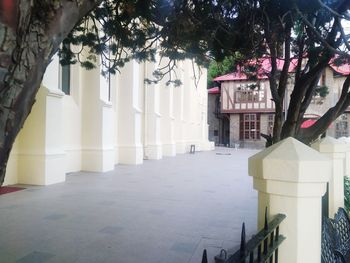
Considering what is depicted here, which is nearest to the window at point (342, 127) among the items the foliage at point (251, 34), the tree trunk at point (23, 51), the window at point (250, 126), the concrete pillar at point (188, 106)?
the window at point (250, 126)

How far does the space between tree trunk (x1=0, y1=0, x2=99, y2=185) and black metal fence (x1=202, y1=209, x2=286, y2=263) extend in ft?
3.40

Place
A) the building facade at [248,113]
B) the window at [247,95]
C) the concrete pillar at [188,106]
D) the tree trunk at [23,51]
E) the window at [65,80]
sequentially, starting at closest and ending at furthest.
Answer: the tree trunk at [23,51] < the window at [65,80] < the concrete pillar at [188,106] < the building facade at [248,113] < the window at [247,95]

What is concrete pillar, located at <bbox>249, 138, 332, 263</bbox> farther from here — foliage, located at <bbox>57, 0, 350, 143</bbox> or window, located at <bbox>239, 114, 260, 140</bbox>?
window, located at <bbox>239, 114, 260, 140</bbox>

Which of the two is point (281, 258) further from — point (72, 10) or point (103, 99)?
point (103, 99)

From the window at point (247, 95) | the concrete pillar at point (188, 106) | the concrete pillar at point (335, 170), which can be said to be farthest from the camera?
the window at point (247, 95)

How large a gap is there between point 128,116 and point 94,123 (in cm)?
277

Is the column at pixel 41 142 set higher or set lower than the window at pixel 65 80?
lower

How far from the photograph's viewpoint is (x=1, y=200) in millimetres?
7012

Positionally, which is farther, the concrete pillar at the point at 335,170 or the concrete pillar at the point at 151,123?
the concrete pillar at the point at 151,123

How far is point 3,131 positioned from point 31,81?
0.26 metres

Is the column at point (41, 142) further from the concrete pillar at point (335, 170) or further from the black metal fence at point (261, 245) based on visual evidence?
the black metal fence at point (261, 245)

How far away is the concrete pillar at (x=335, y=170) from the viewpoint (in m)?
5.28

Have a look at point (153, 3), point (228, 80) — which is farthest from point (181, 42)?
point (228, 80)

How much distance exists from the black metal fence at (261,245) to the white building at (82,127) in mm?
4449
